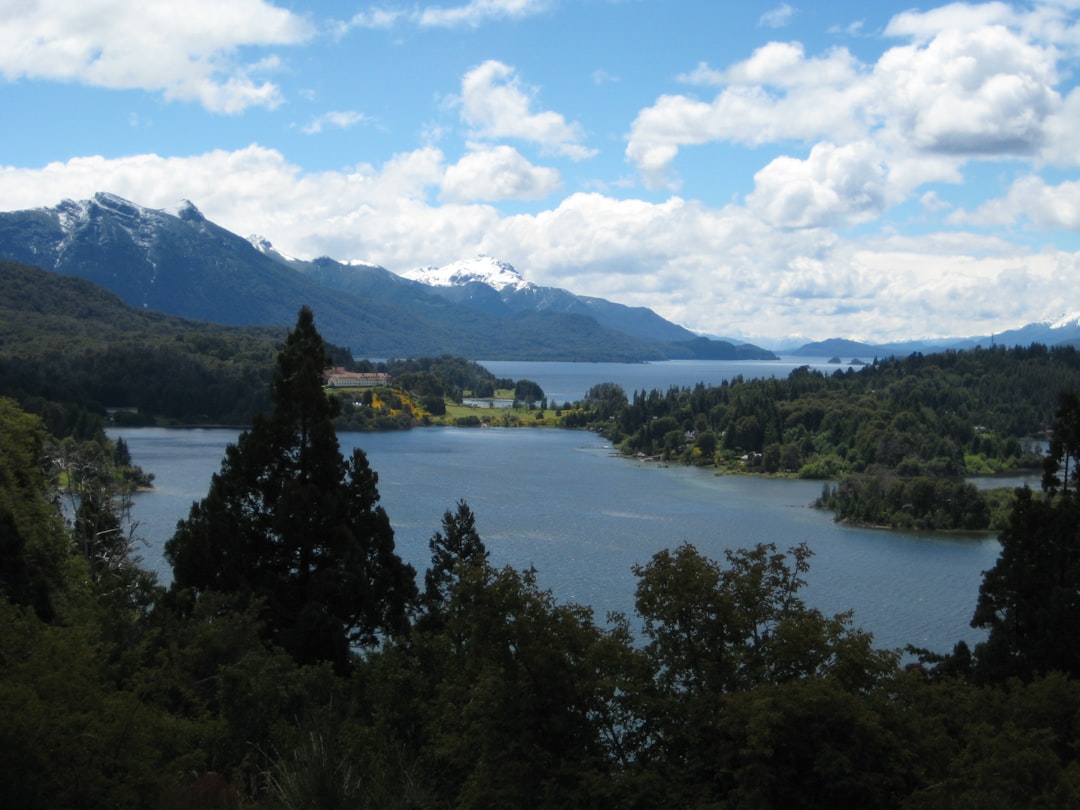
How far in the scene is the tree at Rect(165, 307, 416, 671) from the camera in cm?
1556

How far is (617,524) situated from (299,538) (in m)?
38.3

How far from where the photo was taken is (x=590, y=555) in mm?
43844

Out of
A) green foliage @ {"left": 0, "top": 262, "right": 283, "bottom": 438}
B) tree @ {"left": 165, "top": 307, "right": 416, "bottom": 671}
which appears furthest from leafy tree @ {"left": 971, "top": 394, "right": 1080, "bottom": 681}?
green foliage @ {"left": 0, "top": 262, "right": 283, "bottom": 438}

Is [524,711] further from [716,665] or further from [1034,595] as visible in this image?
[1034,595]

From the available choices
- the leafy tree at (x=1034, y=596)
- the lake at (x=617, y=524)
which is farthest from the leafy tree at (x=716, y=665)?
the lake at (x=617, y=524)

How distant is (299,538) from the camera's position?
15.8 m

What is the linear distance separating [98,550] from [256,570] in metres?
9.97

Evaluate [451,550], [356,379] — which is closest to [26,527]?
[451,550]

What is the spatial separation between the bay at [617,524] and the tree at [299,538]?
243 inches

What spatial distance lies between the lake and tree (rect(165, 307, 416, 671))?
12.3 m

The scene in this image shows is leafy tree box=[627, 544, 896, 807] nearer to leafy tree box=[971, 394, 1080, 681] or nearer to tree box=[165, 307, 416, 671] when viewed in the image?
tree box=[165, 307, 416, 671]

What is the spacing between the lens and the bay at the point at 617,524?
123ft

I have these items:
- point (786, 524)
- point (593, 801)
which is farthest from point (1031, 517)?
point (786, 524)

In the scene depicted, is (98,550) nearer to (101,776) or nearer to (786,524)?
(101,776)
